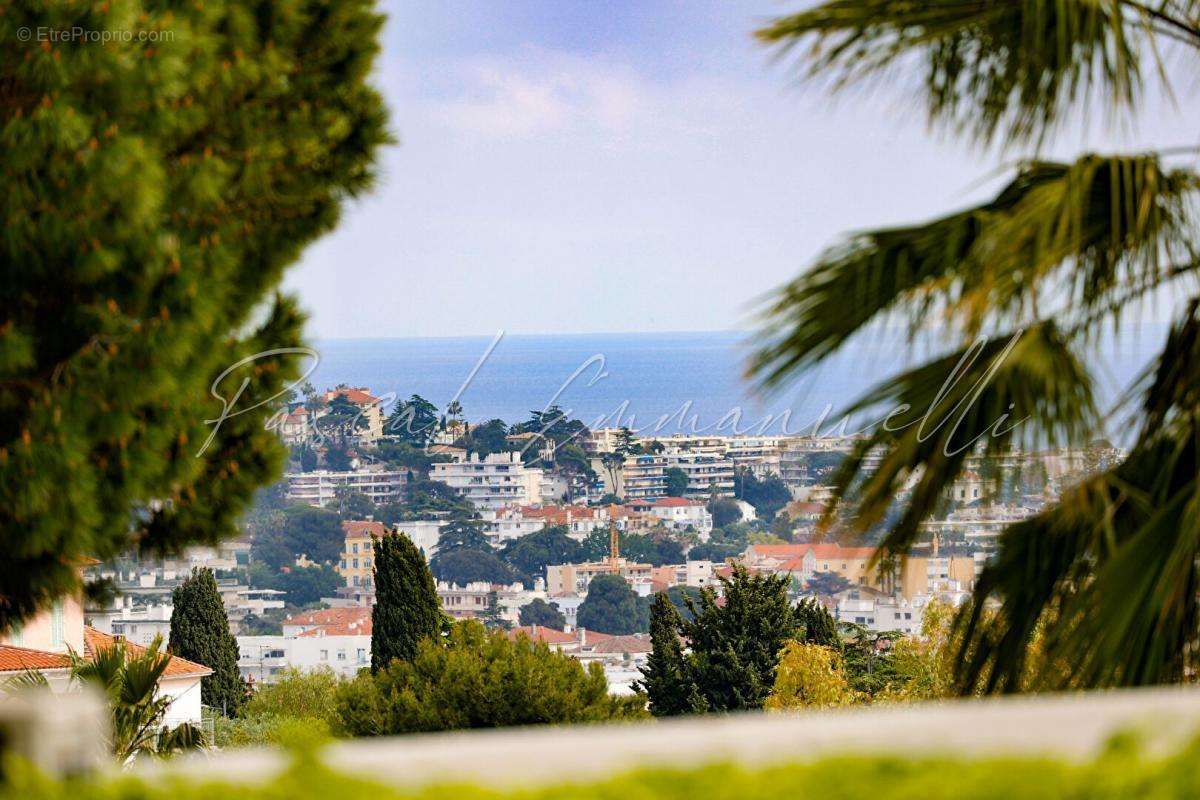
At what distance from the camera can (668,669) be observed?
988 inches

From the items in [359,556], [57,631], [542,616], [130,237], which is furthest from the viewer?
[359,556]

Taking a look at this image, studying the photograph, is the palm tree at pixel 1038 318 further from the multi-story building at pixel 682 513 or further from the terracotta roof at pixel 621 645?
the multi-story building at pixel 682 513

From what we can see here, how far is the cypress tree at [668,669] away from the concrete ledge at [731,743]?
23662 mm

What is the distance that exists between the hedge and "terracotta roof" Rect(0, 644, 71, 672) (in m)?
12.4

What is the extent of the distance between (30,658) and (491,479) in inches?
1404

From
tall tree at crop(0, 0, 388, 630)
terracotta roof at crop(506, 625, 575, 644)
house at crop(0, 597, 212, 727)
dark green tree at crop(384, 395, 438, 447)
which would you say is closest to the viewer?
tall tree at crop(0, 0, 388, 630)

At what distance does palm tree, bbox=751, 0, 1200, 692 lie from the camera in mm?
2045

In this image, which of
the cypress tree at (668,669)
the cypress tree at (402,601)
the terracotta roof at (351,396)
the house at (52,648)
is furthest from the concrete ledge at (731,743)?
the terracotta roof at (351,396)

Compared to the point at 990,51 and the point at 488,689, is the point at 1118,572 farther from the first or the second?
the point at 488,689

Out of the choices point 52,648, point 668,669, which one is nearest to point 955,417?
point 52,648

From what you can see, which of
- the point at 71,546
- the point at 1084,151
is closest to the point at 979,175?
the point at 1084,151

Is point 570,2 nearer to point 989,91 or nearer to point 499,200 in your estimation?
point 499,200

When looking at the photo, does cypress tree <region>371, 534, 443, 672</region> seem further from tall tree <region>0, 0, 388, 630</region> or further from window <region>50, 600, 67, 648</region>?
tall tree <region>0, 0, 388, 630</region>

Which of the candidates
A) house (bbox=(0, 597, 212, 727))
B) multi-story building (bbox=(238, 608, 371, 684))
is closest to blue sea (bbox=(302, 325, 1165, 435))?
multi-story building (bbox=(238, 608, 371, 684))
